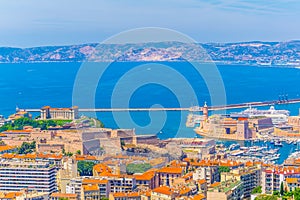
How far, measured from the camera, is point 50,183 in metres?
9.09

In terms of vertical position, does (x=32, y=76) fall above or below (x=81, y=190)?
above

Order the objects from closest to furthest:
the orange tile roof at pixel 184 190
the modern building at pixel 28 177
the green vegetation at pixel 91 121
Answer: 1. the orange tile roof at pixel 184 190
2. the modern building at pixel 28 177
3. the green vegetation at pixel 91 121

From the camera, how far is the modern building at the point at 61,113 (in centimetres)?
1628

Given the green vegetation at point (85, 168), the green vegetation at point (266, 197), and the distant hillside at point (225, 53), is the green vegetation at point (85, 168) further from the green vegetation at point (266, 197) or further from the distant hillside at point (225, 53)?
the distant hillside at point (225, 53)

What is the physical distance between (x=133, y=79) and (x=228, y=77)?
22.6 meters

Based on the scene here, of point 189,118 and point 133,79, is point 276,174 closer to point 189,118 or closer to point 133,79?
point 133,79

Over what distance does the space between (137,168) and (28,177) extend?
4.53 ft

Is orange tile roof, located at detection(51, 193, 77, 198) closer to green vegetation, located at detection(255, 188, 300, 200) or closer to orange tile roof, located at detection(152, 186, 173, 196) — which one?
orange tile roof, located at detection(152, 186, 173, 196)

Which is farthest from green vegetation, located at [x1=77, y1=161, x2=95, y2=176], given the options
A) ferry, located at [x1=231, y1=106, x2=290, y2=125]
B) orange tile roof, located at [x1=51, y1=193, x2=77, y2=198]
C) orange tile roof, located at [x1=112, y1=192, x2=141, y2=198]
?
ferry, located at [x1=231, y1=106, x2=290, y2=125]

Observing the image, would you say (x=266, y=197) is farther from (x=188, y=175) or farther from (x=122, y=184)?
(x=122, y=184)

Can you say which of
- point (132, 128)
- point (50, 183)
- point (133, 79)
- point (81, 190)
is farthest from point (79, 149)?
point (81, 190)

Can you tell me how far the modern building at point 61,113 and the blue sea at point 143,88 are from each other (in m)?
0.41

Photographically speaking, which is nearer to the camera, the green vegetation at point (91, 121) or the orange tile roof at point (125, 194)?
the orange tile roof at point (125, 194)

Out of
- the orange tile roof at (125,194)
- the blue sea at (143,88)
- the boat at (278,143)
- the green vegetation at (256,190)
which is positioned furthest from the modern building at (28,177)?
the boat at (278,143)
